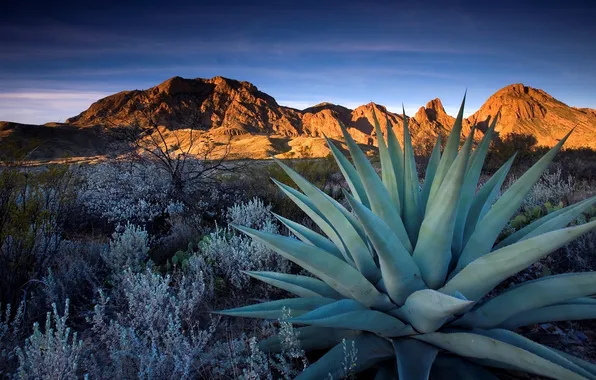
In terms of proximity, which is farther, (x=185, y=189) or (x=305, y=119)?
(x=305, y=119)

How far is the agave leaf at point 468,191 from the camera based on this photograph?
6.06 feet

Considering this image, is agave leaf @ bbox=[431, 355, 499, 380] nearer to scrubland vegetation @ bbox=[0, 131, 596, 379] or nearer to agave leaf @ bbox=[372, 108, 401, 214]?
scrubland vegetation @ bbox=[0, 131, 596, 379]

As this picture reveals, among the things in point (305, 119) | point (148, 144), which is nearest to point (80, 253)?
point (148, 144)

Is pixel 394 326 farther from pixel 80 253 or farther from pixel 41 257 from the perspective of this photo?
pixel 80 253

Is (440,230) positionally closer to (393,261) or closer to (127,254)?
(393,261)

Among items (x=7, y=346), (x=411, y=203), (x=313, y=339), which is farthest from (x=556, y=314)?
(x=7, y=346)

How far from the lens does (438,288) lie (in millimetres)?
1658

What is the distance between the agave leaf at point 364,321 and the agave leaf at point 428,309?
0.06 m

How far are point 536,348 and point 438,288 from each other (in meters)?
0.43

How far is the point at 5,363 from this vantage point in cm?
232

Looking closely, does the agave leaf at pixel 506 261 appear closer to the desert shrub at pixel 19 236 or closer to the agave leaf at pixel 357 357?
the agave leaf at pixel 357 357

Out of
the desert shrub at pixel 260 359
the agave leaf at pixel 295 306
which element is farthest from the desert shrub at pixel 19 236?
the agave leaf at pixel 295 306

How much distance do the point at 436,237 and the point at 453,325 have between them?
0.44 metres

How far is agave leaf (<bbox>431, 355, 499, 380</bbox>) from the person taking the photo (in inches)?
62.0
